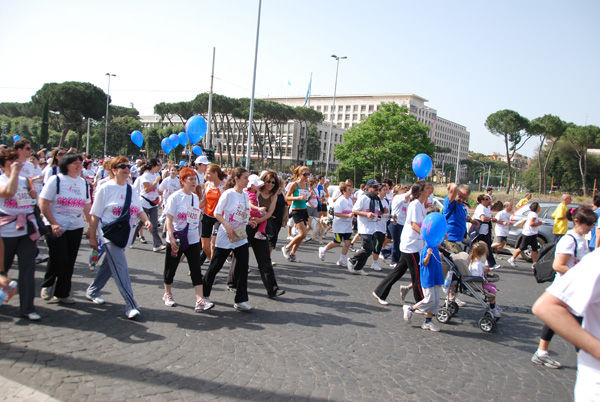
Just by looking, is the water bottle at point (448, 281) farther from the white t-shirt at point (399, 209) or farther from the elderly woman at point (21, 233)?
the elderly woman at point (21, 233)

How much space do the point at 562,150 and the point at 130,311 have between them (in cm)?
4996

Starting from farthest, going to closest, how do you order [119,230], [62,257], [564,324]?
[62,257] < [119,230] < [564,324]

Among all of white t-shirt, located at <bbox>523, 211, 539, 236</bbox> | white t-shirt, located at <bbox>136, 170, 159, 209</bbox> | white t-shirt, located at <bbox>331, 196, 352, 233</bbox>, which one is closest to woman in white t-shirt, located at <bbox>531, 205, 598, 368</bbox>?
white t-shirt, located at <bbox>331, 196, 352, 233</bbox>

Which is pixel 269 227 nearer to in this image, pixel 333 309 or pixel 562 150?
pixel 333 309

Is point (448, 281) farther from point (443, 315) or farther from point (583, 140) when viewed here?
point (583, 140)

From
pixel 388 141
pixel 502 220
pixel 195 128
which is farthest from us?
pixel 388 141

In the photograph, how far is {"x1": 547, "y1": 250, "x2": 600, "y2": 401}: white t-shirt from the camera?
67.2 inches

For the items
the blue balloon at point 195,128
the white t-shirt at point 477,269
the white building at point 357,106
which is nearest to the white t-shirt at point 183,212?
the white t-shirt at point 477,269

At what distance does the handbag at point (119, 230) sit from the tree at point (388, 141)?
39.1 metres

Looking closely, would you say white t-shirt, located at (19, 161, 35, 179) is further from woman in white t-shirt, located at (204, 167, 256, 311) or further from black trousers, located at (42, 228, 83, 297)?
woman in white t-shirt, located at (204, 167, 256, 311)

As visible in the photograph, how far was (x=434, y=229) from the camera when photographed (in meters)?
4.90

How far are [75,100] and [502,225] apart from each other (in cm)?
6033

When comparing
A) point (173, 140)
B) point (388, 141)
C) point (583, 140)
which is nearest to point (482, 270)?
point (173, 140)

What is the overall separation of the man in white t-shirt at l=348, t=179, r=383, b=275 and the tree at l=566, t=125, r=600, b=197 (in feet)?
131
